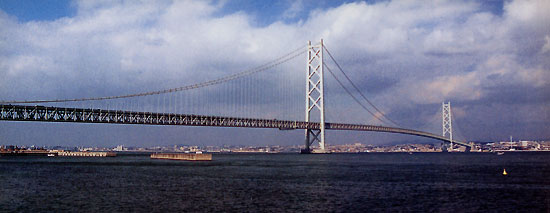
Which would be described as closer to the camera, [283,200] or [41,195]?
[283,200]

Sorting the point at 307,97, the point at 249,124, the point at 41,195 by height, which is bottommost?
the point at 41,195

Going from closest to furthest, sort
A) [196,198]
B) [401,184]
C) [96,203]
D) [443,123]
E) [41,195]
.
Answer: [96,203], [196,198], [41,195], [401,184], [443,123]

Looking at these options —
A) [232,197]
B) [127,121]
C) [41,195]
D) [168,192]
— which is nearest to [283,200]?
[232,197]

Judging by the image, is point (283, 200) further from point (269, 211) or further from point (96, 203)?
point (96, 203)

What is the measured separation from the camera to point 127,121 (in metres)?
68.1

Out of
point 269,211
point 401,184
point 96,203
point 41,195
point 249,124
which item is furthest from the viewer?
point 249,124

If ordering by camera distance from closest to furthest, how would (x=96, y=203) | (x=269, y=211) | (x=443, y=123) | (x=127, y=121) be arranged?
(x=269, y=211), (x=96, y=203), (x=127, y=121), (x=443, y=123)

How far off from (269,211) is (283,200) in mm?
3003

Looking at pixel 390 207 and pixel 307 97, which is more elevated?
pixel 307 97

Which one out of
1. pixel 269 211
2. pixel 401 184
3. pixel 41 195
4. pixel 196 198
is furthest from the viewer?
pixel 401 184

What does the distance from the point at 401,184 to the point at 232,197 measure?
11737 millimetres

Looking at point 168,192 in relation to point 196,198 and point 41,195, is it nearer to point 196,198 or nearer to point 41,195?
point 196,198

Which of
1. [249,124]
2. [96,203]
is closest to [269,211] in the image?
[96,203]

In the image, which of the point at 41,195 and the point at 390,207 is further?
the point at 41,195
